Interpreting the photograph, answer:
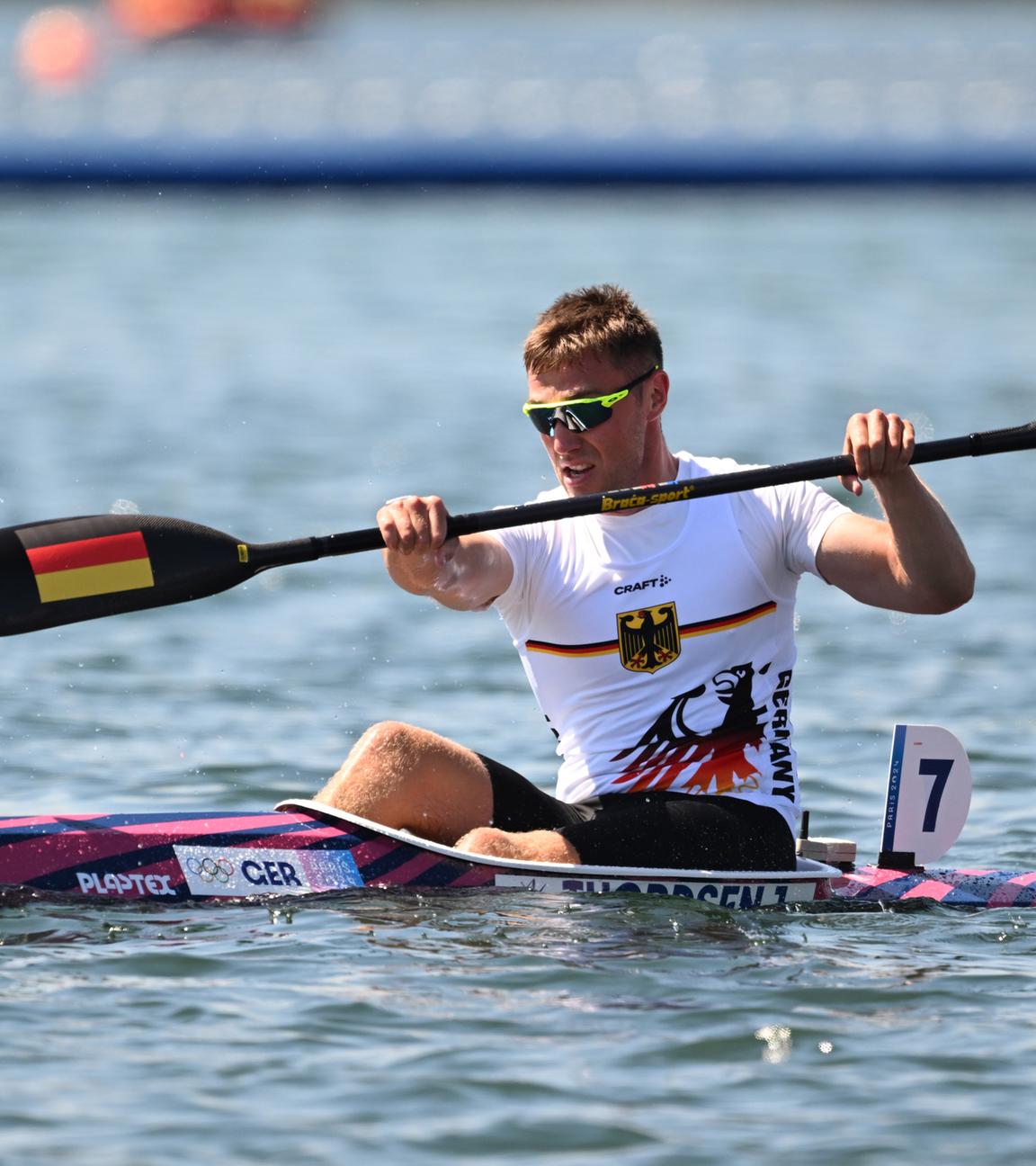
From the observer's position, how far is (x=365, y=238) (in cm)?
2666

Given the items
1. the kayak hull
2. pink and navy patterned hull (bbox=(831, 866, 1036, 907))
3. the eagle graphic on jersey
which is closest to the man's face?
the eagle graphic on jersey

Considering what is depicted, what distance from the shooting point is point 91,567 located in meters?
5.34

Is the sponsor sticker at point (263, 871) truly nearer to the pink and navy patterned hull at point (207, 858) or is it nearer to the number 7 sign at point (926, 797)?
the pink and navy patterned hull at point (207, 858)

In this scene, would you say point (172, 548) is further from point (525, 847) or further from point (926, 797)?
point (926, 797)

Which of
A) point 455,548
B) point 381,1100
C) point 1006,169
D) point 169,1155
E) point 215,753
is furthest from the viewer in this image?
point 1006,169

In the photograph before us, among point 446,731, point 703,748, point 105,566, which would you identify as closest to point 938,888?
point 703,748

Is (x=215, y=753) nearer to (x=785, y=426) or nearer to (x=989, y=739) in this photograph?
(x=989, y=739)

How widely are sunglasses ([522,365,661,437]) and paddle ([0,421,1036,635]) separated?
0.60 ft

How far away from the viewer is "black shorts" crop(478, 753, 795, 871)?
5070 millimetres

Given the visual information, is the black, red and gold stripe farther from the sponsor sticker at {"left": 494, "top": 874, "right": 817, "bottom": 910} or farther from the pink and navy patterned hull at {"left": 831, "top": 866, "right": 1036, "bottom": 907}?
the pink and navy patterned hull at {"left": 831, "top": 866, "right": 1036, "bottom": 907}

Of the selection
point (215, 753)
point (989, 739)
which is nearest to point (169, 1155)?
point (215, 753)

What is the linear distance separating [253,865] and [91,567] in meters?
0.88

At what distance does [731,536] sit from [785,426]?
33.0 feet

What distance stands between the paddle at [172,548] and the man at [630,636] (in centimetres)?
13
